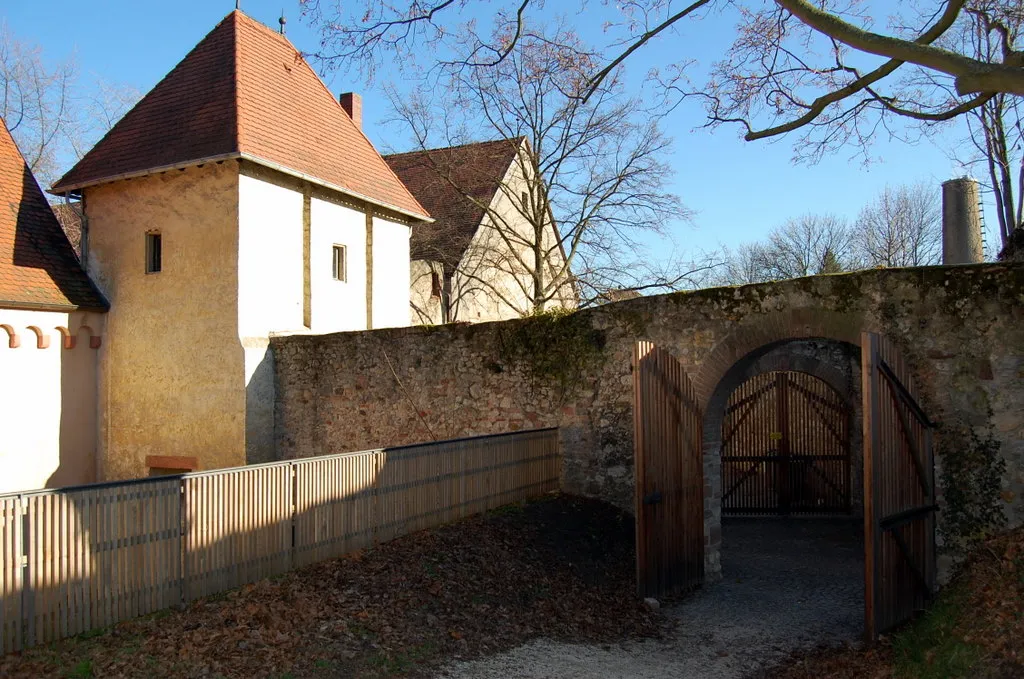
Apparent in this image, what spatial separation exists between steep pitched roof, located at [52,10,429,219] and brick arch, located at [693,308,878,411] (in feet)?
26.9

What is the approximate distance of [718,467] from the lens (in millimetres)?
9742

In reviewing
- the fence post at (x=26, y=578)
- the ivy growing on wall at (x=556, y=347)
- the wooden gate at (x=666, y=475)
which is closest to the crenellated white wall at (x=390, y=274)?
the ivy growing on wall at (x=556, y=347)

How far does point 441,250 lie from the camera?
22.2 meters

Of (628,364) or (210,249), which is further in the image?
(210,249)

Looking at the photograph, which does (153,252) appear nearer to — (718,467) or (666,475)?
(666,475)

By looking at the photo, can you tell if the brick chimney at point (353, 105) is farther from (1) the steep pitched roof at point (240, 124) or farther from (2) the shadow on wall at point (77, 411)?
(2) the shadow on wall at point (77, 411)

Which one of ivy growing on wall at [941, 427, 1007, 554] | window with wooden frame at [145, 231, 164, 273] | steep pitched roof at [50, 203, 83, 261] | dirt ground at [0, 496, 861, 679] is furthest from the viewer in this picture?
steep pitched roof at [50, 203, 83, 261]

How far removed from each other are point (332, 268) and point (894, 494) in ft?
36.7

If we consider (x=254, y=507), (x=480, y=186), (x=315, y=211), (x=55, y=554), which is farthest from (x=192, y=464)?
(x=480, y=186)

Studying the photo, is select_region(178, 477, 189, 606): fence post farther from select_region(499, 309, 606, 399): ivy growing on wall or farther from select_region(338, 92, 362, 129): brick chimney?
select_region(338, 92, 362, 129): brick chimney

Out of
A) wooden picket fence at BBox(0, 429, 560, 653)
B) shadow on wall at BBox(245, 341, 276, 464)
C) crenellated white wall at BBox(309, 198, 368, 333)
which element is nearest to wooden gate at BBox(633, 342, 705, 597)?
wooden picket fence at BBox(0, 429, 560, 653)

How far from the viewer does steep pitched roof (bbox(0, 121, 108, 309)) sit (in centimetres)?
1313

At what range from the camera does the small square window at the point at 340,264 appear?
15.7 metres

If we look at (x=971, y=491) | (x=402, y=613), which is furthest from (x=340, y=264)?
(x=971, y=491)
